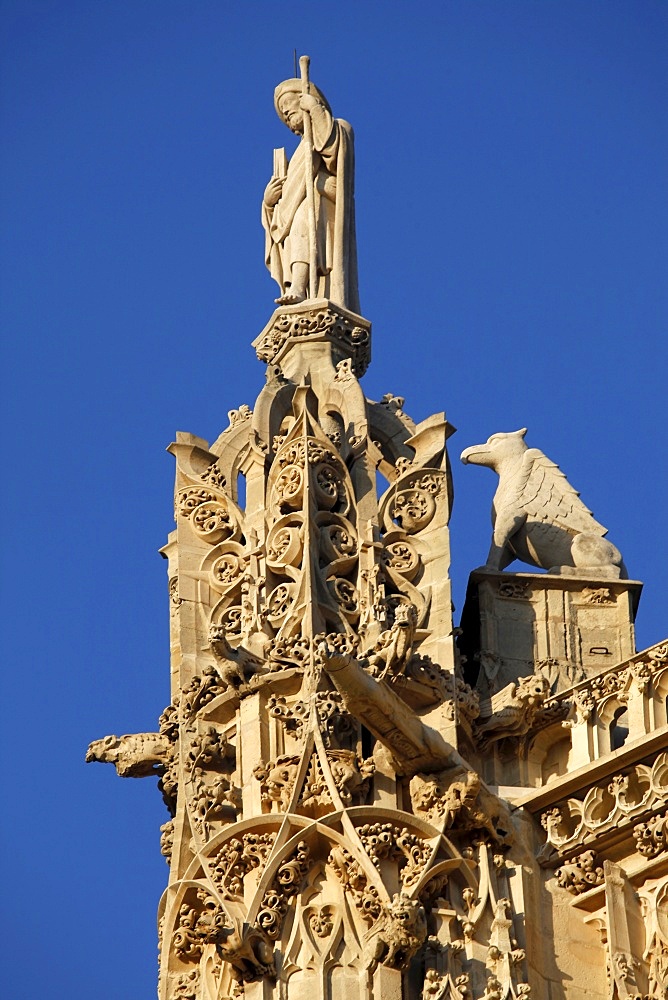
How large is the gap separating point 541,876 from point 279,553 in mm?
3347

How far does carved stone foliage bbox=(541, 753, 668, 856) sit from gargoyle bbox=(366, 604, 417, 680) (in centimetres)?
184

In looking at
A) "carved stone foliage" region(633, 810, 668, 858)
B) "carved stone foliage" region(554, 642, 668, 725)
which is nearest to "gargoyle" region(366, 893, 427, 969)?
"carved stone foliage" region(633, 810, 668, 858)

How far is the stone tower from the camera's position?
103 feet

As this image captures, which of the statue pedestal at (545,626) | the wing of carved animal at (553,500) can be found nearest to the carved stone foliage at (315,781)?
the statue pedestal at (545,626)

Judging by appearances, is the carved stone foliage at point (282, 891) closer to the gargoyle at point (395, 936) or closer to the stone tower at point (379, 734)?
the stone tower at point (379, 734)

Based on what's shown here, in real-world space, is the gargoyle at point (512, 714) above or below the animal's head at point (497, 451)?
below

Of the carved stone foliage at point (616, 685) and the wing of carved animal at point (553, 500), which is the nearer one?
the carved stone foliage at point (616, 685)

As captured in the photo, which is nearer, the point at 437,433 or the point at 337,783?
the point at 337,783

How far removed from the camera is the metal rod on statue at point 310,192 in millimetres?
36594

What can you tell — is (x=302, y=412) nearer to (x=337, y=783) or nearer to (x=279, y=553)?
(x=279, y=553)

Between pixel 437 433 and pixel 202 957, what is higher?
pixel 437 433

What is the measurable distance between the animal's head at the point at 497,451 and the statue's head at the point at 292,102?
133 inches

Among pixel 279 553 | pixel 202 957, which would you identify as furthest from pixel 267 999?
pixel 279 553

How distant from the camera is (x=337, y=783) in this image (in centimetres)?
3159
